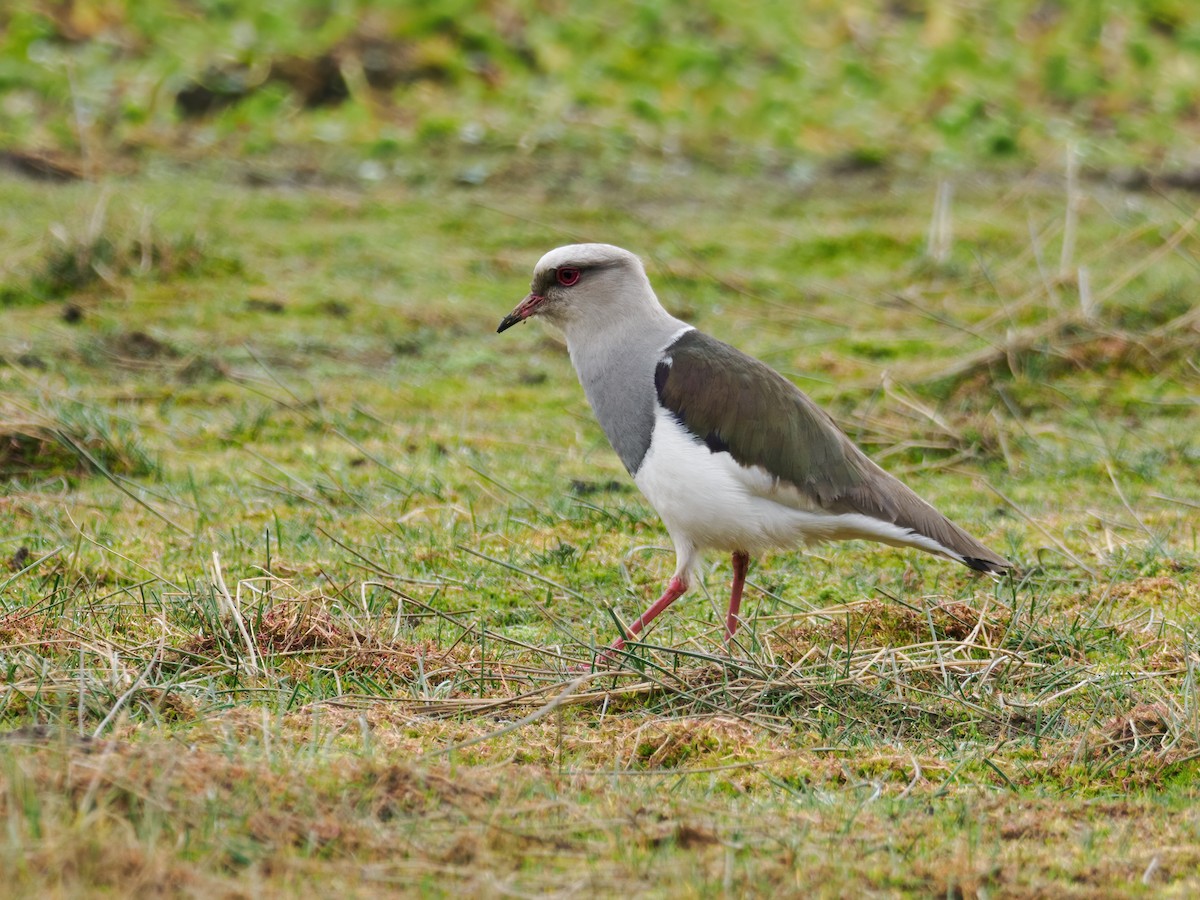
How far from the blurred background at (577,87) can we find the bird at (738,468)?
849 cm

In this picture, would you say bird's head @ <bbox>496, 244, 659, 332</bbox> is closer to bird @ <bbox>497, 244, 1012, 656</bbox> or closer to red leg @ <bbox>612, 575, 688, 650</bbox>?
bird @ <bbox>497, 244, 1012, 656</bbox>

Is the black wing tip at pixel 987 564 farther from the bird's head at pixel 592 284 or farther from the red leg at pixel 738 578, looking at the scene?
the bird's head at pixel 592 284

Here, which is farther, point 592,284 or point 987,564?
point 592,284

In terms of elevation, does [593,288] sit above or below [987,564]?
above

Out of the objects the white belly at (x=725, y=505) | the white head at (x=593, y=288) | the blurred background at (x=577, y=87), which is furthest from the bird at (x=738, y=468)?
the blurred background at (x=577, y=87)

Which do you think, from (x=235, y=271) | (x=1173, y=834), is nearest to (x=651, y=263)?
(x=235, y=271)

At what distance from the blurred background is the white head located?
7962 mm

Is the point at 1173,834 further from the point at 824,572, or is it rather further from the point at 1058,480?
the point at 1058,480

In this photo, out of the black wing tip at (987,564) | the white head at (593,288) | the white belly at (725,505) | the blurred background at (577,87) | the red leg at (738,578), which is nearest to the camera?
the white belly at (725,505)

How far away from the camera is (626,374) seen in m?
5.21

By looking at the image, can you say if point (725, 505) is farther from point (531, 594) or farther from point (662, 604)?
point (531, 594)

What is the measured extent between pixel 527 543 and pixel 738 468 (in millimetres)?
1343

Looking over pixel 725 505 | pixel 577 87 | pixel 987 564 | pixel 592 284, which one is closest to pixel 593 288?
pixel 592 284

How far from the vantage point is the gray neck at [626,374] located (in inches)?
201
